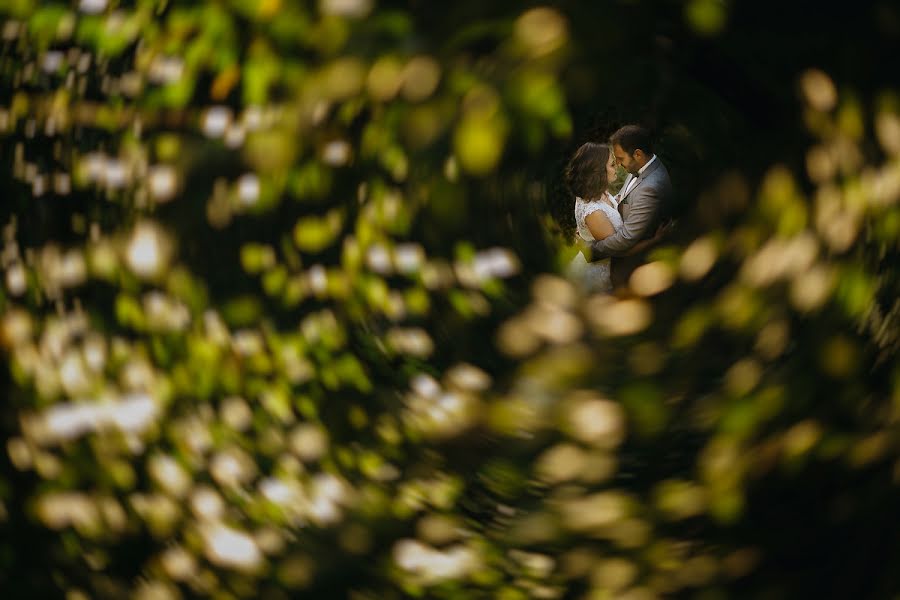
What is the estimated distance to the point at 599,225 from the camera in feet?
14.4

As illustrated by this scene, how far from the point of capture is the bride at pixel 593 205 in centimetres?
442

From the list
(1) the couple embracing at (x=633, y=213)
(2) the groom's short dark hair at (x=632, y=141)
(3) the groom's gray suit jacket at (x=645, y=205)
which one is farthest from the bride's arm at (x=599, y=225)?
(2) the groom's short dark hair at (x=632, y=141)

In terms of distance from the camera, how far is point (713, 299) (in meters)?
2.22

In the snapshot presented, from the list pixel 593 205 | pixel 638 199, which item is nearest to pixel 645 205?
pixel 638 199

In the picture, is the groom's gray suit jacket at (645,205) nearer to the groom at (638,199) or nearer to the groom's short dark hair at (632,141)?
the groom at (638,199)

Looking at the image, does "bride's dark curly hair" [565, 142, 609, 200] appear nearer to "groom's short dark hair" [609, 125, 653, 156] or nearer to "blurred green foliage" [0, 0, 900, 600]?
"groom's short dark hair" [609, 125, 653, 156]

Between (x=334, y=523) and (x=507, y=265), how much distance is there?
4.56 feet

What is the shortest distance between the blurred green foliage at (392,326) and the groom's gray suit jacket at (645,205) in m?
1.39

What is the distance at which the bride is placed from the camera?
442 centimetres

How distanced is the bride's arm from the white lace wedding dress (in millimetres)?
45

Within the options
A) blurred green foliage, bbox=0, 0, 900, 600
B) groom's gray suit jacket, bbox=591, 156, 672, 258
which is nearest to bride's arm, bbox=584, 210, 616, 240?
groom's gray suit jacket, bbox=591, 156, 672, 258

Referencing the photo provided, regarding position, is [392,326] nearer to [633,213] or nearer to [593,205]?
[633,213]

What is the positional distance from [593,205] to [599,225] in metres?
0.30

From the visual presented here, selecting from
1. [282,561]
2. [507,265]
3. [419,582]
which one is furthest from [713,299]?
[282,561]
